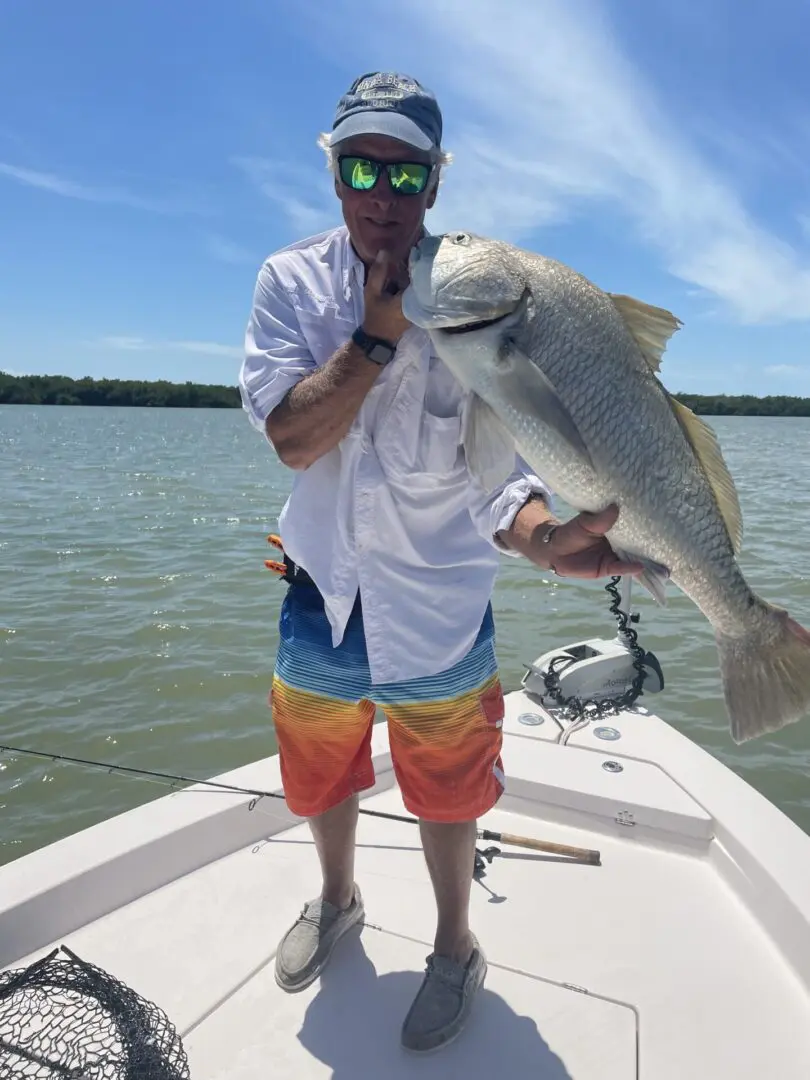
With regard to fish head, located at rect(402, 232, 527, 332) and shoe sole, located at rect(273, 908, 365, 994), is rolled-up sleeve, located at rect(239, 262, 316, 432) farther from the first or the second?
shoe sole, located at rect(273, 908, 365, 994)

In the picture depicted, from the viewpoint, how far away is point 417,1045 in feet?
7.55

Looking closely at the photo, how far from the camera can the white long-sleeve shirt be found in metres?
2.26

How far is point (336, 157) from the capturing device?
2.12 meters

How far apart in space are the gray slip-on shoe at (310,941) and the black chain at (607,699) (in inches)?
71.3

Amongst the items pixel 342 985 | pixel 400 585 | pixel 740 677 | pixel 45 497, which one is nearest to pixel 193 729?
pixel 342 985

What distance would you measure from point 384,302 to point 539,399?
1.55ft

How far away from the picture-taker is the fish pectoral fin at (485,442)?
6.46 feet

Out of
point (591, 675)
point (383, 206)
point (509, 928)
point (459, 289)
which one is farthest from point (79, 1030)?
point (591, 675)

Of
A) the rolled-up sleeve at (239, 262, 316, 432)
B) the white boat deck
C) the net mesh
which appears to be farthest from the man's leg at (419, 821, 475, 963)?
the rolled-up sleeve at (239, 262, 316, 432)

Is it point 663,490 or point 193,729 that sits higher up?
point 663,490

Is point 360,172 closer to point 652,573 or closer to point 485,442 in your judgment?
point 485,442

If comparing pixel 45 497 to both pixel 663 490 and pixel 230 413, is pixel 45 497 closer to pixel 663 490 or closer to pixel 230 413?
pixel 663 490

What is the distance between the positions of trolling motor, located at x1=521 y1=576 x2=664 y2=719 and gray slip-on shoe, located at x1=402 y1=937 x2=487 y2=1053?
1.88m

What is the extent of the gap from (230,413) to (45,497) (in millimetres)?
78424
